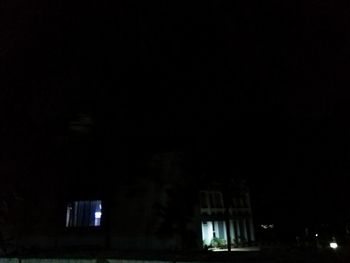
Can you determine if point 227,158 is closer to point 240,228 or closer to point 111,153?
point 111,153

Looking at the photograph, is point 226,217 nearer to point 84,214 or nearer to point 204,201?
point 204,201

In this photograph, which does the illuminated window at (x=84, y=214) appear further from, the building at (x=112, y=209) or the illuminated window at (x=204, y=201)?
the illuminated window at (x=204, y=201)

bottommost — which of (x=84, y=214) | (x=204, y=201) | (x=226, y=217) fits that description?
(x=226, y=217)

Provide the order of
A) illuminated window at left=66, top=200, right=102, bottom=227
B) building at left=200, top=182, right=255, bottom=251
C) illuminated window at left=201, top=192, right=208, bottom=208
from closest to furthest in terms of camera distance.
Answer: building at left=200, top=182, right=255, bottom=251, illuminated window at left=66, top=200, right=102, bottom=227, illuminated window at left=201, top=192, right=208, bottom=208

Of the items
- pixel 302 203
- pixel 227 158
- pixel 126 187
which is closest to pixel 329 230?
pixel 302 203

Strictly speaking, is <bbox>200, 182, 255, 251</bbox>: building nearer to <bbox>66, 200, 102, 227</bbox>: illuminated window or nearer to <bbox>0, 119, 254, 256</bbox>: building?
<bbox>0, 119, 254, 256</bbox>: building

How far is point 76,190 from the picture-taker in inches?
863

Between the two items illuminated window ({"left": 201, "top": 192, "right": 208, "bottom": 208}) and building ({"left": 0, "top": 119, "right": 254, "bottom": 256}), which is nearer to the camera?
building ({"left": 0, "top": 119, "right": 254, "bottom": 256})

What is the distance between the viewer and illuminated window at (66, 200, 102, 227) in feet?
73.5

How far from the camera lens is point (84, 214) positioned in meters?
22.9

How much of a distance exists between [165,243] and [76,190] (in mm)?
5367

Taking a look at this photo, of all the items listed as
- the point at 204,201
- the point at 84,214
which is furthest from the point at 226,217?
the point at 84,214

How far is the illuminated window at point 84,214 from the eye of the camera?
22406 mm

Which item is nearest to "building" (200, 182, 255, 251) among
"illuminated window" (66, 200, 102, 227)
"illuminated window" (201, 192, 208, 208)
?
"illuminated window" (201, 192, 208, 208)
